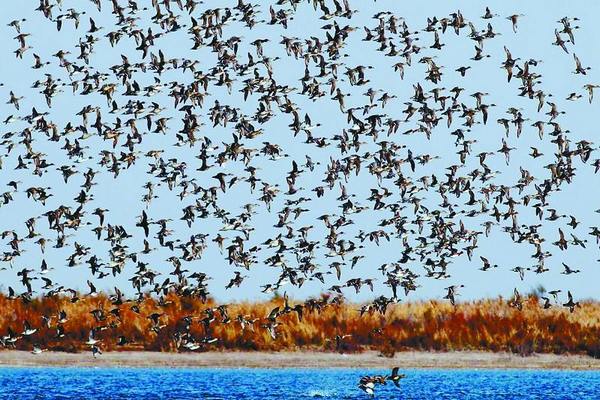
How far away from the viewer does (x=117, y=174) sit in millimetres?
57906

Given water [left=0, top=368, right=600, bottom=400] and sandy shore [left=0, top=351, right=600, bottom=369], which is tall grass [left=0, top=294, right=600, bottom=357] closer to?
sandy shore [left=0, top=351, right=600, bottom=369]

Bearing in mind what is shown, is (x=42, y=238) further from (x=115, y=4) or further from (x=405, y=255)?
(x=405, y=255)

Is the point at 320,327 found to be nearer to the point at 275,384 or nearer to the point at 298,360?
the point at 298,360

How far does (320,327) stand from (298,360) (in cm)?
194

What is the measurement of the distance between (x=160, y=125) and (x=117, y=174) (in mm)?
2468

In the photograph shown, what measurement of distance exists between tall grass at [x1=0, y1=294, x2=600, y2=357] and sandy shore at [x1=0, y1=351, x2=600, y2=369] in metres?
0.34

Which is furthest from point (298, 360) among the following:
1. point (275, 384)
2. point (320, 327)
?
point (275, 384)

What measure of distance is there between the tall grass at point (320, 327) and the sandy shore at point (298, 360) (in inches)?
13.2

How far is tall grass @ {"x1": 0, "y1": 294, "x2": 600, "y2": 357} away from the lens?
58719 millimetres

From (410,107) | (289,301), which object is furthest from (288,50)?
(289,301)

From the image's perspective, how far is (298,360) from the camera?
191 feet

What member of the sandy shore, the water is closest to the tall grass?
the sandy shore

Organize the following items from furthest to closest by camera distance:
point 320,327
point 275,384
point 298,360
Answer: point 320,327
point 298,360
point 275,384

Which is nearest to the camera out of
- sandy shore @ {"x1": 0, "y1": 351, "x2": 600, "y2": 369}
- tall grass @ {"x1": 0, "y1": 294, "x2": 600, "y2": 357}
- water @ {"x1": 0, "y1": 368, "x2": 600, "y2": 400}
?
water @ {"x1": 0, "y1": 368, "x2": 600, "y2": 400}
